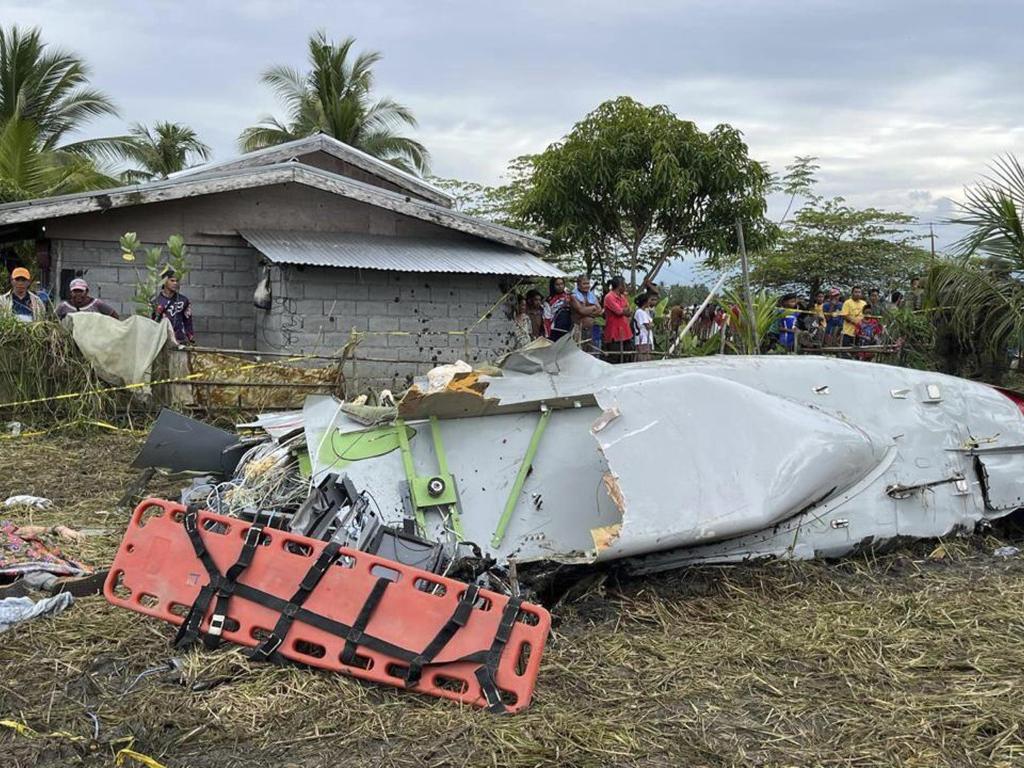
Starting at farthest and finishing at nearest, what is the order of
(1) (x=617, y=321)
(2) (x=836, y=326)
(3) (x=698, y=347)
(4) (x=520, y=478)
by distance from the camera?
1. (2) (x=836, y=326)
2. (3) (x=698, y=347)
3. (1) (x=617, y=321)
4. (4) (x=520, y=478)

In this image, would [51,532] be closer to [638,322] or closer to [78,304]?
[78,304]

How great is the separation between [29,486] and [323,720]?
5.09 metres

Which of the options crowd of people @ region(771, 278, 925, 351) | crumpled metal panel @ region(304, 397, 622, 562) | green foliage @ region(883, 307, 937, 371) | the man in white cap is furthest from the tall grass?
crowd of people @ region(771, 278, 925, 351)

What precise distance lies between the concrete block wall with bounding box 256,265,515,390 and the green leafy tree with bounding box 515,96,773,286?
13.0ft

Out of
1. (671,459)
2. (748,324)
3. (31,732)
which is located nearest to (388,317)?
(748,324)

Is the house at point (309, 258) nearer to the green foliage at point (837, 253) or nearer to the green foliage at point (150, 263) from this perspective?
the green foliage at point (150, 263)

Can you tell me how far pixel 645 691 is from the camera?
13.3 ft

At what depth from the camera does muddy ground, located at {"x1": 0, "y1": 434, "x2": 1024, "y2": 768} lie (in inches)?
137

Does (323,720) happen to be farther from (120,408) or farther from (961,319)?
(961,319)

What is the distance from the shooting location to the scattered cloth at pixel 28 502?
23.0ft

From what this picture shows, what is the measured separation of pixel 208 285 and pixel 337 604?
1047 cm

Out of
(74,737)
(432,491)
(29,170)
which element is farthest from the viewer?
(29,170)

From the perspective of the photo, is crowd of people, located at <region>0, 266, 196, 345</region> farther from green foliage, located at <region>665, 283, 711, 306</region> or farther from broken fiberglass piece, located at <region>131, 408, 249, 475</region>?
green foliage, located at <region>665, 283, 711, 306</region>

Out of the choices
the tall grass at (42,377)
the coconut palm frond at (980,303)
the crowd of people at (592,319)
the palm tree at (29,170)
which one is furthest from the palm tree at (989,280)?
the palm tree at (29,170)
